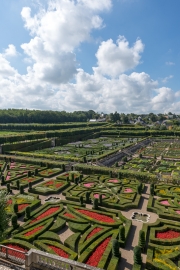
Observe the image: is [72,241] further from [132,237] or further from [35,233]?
[132,237]

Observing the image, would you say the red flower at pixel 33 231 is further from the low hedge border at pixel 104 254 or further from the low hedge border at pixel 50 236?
the low hedge border at pixel 104 254

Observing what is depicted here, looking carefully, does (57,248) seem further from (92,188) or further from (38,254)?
(92,188)

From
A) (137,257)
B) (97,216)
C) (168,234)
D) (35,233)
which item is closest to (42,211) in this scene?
(35,233)

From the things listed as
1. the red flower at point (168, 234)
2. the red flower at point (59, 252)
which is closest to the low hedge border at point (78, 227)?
the red flower at point (59, 252)

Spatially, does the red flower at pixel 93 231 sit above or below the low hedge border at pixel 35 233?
below

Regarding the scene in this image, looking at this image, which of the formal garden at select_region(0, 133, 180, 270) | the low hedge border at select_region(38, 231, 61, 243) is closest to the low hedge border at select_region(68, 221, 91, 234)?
the formal garden at select_region(0, 133, 180, 270)

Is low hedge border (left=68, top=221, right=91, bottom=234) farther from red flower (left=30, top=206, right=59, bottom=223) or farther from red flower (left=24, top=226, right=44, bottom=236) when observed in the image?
red flower (left=30, top=206, right=59, bottom=223)
